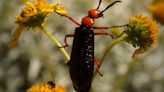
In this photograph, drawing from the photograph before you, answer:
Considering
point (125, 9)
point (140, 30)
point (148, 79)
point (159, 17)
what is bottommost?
point (148, 79)

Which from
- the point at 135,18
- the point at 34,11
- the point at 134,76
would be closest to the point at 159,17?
the point at 135,18

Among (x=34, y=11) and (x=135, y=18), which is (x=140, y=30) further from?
(x=34, y=11)

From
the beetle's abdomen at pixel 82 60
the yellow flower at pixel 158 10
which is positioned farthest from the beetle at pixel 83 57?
the yellow flower at pixel 158 10

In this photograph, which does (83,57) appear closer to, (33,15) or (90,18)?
(90,18)

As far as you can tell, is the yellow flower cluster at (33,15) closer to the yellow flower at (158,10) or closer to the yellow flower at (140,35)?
the yellow flower at (140,35)

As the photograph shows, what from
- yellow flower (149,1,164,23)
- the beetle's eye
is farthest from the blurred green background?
the beetle's eye
